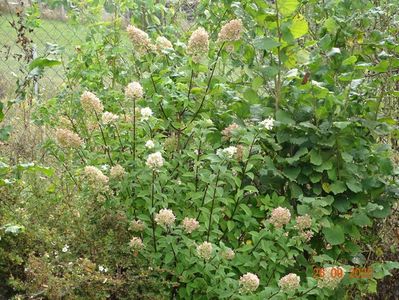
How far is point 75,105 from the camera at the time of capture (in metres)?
3.72

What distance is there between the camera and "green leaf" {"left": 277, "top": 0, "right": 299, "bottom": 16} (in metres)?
2.94

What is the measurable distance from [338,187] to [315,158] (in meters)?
0.16

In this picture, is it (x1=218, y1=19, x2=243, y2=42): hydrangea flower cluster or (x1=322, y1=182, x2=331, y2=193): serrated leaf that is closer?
(x1=218, y1=19, x2=243, y2=42): hydrangea flower cluster

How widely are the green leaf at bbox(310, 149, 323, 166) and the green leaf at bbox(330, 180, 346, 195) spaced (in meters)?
0.12

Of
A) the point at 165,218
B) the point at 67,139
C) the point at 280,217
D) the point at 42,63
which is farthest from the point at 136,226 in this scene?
the point at 42,63

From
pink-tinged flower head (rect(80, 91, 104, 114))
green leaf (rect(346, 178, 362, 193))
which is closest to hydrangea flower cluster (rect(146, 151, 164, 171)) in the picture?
pink-tinged flower head (rect(80, 91, 104, 114))

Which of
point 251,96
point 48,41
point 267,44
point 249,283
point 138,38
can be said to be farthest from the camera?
point 48,41

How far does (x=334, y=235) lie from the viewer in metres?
3.07

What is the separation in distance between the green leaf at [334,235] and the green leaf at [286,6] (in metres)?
0.97

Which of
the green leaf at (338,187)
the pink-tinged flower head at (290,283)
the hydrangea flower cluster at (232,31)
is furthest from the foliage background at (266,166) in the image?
the pink-tinged flower head at (290,283)

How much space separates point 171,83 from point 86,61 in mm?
860

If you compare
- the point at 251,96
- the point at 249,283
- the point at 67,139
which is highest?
the point at 251,96

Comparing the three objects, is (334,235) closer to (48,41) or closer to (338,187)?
(338,187)

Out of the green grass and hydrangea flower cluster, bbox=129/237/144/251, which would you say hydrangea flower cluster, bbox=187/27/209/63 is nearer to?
hydrangea flower cluster, bbox=129/237/144/251
